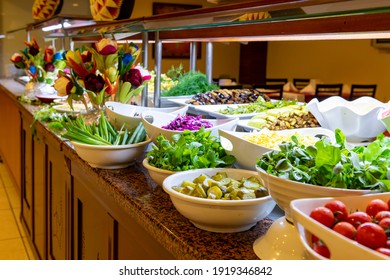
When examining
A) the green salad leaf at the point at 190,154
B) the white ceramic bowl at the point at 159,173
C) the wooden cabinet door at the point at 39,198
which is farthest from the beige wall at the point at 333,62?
the white ceramic bowl at the point at 159,173

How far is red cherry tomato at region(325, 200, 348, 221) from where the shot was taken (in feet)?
2.73

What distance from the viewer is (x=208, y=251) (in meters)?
1.06

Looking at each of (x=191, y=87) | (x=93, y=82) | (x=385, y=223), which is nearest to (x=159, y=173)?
(x=385, y=223)

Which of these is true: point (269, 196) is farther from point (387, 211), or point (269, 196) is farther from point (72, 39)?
point (72, 39)

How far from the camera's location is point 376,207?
34.4 inches

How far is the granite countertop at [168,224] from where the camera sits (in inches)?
42.2

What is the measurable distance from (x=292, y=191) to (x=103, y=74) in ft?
4.67

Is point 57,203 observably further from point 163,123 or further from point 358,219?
point 358,219

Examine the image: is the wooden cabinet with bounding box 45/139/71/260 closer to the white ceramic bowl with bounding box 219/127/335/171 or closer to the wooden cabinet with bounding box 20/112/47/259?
the wooden cabinet with bounding box 20/112/47/259

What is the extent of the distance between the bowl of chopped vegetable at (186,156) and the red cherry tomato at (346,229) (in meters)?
0.66

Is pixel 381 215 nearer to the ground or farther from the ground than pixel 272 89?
farther from the ground

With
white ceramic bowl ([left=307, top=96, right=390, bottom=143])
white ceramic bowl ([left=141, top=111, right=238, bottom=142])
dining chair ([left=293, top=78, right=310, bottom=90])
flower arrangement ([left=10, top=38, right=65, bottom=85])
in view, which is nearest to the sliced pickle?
white ceramic bowl ([left=141, top=111, right=238, bottom=142])

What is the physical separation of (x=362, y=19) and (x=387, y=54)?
686cm

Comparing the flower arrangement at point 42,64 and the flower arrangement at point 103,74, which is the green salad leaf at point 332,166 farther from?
the flower arrangement at point 42,64
